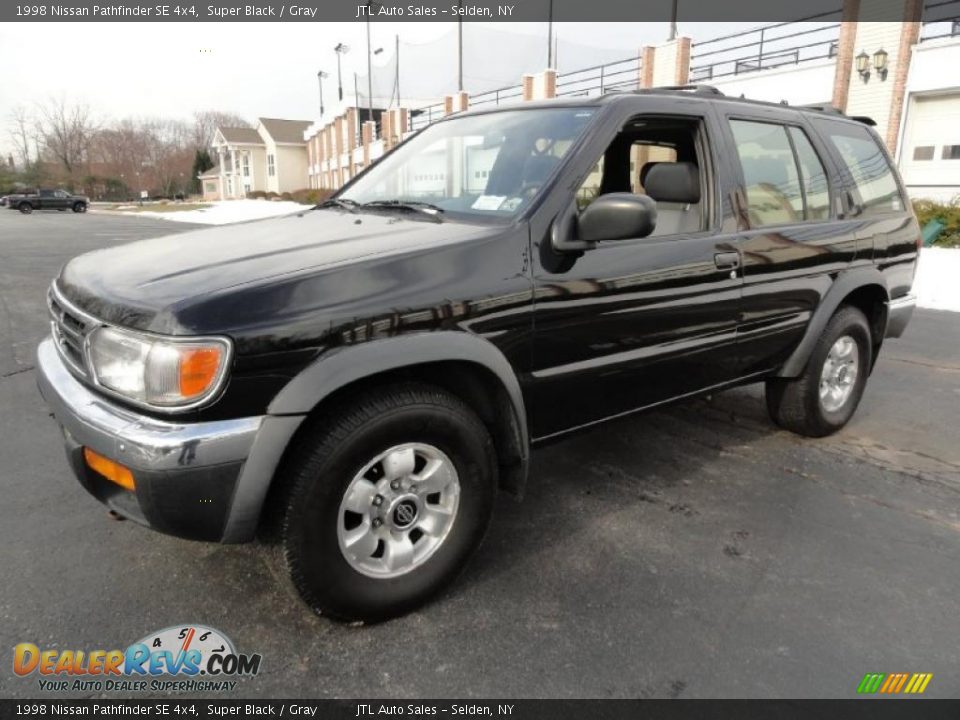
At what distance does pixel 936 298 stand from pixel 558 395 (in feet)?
29.2

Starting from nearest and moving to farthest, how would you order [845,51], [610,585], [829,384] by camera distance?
1. [610,585]
2. [829,384]
3. [845,51]

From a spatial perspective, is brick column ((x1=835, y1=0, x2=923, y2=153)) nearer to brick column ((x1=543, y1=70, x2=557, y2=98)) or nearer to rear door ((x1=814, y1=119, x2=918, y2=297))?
brick column ((x1=543, y1=70, x2=557, y2=98))

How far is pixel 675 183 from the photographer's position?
3426 mm

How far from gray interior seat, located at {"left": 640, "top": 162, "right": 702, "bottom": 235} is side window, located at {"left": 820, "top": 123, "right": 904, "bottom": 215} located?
1.33 m

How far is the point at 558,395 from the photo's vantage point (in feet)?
9.25

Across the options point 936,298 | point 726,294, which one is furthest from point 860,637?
point 936,298

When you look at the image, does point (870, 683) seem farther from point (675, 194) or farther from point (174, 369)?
point (174, 369)

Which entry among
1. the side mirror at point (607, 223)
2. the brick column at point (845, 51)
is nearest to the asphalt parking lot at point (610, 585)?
the side mirror at point (607, 223)

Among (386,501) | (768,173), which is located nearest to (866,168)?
(768,173)

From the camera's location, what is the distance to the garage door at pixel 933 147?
1728 centimetres

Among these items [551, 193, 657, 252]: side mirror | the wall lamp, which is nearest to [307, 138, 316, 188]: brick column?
the wall lamp

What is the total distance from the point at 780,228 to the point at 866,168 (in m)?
1.24

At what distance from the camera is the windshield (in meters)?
2.90

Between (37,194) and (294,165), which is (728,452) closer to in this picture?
(37,194)
